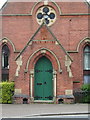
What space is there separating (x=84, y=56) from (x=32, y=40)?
15.3ft

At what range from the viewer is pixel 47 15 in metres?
26.0

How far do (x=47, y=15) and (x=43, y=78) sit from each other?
5075 mm

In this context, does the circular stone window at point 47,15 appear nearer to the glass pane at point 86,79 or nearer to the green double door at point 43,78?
the green double door at point 43,78

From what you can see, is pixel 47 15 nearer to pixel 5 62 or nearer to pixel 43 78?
pixel 5 62

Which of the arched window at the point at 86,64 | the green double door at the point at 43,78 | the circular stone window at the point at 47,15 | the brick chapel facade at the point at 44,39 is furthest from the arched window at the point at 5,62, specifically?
the arched window at the point at 86,64

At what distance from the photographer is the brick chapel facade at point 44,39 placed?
76.8 feet

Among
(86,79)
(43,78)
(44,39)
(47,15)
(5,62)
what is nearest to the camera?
(44,39)

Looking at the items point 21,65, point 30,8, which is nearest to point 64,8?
point 30,8

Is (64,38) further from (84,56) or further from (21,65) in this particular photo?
(21,65)

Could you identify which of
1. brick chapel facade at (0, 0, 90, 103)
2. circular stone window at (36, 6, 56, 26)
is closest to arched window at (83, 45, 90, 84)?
brick chapel facade at (0, 0, 90, 103)

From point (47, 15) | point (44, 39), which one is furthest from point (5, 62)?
point (47, 15)

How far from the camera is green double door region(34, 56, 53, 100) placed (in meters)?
23.9

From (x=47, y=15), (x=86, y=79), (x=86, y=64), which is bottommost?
(x=86, y=79)

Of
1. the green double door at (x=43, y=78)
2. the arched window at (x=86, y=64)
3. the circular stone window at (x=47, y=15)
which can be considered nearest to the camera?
the green double door at (x=43, y=78)
